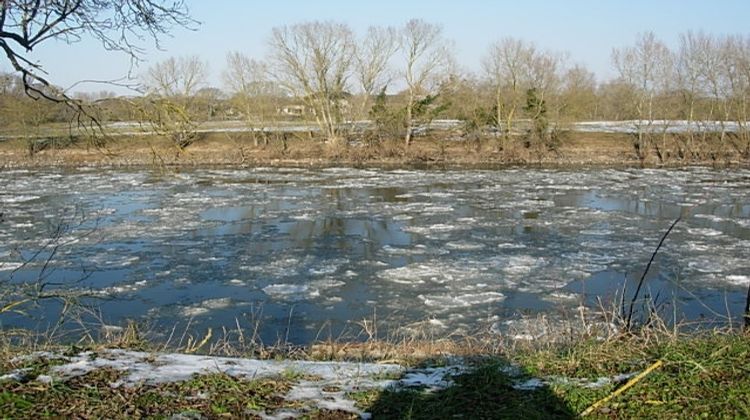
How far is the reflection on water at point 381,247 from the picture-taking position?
394 inches

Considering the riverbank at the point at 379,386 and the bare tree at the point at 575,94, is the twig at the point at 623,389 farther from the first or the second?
the bare tree at the point at 575,94

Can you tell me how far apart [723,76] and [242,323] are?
34.0m

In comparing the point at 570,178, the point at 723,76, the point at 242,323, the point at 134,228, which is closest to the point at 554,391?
the point at 242,323

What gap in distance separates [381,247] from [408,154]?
22.4 m

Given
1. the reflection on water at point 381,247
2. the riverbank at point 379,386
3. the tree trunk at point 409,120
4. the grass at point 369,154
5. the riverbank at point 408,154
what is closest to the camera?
the riverbank at point 379,386

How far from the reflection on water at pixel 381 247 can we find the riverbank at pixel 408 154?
8368mm

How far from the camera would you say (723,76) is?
3419 cm

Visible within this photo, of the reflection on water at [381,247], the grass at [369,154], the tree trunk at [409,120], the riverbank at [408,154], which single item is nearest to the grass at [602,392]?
the reflection on water at [381,247]

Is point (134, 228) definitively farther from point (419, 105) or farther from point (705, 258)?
point (419, 105)

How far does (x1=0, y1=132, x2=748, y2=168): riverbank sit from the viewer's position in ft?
112

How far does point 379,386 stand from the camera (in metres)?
3.39

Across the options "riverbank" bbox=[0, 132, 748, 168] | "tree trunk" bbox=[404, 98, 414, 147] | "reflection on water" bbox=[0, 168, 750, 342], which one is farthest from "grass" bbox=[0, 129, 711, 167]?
"reflection on water" bbox=[0, 168, 750, 342]

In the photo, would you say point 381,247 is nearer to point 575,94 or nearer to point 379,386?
point 379,386

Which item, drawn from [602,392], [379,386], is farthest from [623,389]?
[379,386]
